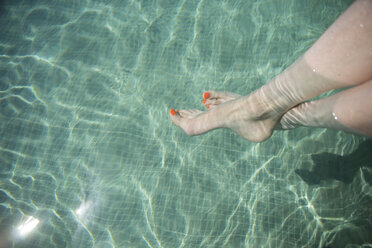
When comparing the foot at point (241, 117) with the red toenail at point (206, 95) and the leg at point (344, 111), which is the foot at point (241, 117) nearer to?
the red toenail at point (206, 95)

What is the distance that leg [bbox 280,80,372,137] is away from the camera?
126 cm

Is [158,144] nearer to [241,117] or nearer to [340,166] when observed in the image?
[241,117]

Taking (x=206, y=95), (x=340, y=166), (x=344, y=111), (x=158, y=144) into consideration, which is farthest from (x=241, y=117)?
(x=340, y=166)

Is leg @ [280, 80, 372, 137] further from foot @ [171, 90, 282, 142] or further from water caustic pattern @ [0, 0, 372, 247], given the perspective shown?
water caustic pattern @ [0, 0, 372, 247]

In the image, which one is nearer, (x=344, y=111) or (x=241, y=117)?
(x=344, y=111)

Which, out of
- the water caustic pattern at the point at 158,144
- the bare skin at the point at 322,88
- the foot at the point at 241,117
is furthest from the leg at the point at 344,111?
the water caustic pattern at the point at 158,144

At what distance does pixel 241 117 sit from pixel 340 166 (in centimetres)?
178

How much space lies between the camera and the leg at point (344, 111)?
1259 mm

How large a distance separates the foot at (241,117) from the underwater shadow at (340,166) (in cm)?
128

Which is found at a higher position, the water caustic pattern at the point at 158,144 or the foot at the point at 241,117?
the foot at the point at 241,117

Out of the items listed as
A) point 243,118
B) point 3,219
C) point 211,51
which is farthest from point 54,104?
point 243,118

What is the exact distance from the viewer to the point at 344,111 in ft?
4.48

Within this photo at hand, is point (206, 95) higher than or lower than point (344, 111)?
lower

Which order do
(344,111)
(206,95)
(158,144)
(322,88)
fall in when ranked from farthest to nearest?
(158,144) → (206,95) → (322,88) → (344,111)
